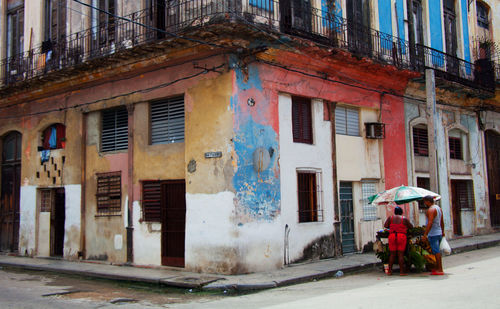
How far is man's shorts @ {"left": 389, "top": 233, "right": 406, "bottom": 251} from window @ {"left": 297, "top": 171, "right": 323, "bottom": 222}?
2.45m

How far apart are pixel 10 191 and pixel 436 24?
15294mm

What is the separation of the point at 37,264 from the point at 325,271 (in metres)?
7.47

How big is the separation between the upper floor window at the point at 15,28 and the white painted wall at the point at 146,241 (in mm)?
7630

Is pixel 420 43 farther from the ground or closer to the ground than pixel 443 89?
farther from the ground

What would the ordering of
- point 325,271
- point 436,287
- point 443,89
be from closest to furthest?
point 436,287 < point 325,271 < point 443,89

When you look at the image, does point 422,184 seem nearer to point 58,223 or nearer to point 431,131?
point 431,131

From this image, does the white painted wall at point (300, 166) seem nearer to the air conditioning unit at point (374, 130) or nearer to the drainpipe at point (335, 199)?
the drainpipe at point (335, 199)

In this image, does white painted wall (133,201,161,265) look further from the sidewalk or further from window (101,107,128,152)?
window (101,107,128,152)

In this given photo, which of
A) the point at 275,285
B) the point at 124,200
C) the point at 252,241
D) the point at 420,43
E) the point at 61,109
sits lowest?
the point at 275,285

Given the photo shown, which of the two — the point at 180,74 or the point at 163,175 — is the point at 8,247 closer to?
the point at 163,175

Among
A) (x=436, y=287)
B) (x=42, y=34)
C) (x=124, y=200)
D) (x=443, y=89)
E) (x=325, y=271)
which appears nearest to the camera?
(x=436, y=287)

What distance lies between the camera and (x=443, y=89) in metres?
16.1

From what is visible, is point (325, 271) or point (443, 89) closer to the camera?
point (325, 271)

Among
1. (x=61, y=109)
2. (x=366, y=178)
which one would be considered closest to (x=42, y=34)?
(x=61, y=109)
